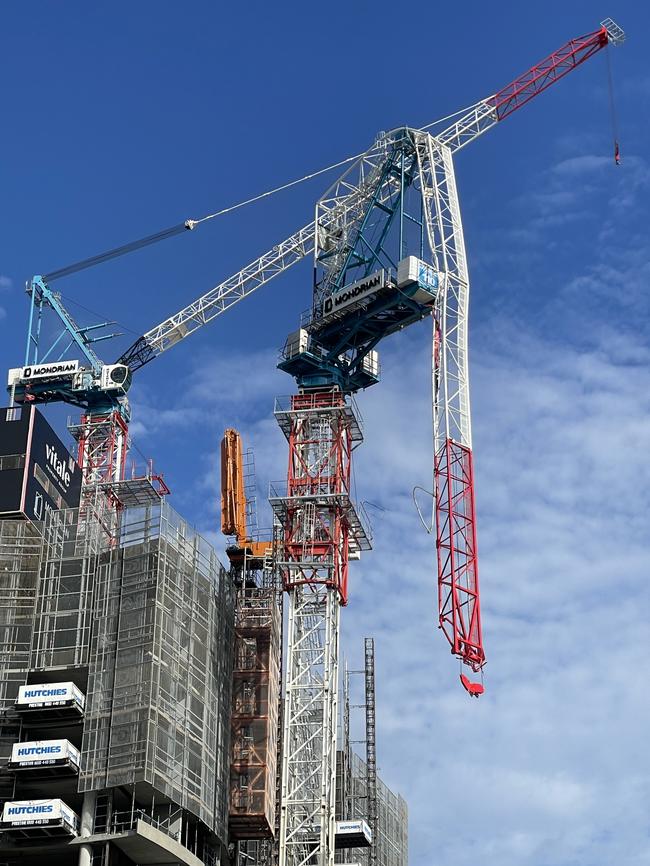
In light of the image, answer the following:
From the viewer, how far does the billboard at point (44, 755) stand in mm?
110250

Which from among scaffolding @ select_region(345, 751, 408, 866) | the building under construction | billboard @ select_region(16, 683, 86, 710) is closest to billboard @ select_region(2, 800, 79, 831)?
the building under construction

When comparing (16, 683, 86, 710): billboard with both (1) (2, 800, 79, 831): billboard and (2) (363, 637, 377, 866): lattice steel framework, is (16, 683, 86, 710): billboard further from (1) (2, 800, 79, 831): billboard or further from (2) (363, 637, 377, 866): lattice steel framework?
(2) (363, 637, 377, 866): lattice steel framework

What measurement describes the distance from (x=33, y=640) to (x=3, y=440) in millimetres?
23330

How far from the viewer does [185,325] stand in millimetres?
176250

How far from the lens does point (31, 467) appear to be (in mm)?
134000

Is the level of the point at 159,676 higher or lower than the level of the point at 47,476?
lower

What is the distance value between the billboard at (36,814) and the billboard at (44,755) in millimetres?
2673

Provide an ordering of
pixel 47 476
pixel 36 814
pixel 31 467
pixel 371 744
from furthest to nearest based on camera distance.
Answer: pixel 371 744 → pixel 47 476 → pixel 31 467 → pixel 36 814

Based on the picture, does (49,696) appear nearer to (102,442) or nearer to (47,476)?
(47,476)

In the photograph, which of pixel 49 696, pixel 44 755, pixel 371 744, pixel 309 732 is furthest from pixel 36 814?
pixel 371 744

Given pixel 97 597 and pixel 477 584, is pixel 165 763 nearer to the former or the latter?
pixel 97 597

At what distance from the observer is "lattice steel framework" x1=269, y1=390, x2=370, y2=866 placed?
125500 mm

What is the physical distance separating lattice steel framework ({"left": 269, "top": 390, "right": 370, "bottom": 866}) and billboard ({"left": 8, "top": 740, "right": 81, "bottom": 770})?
21072 mm

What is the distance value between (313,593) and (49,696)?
27149mm
